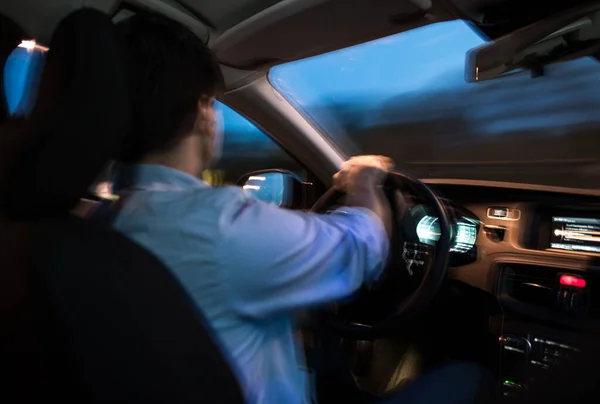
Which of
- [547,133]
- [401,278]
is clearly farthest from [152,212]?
[547,133]

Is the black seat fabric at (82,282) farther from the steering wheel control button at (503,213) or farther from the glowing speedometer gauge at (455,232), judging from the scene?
the steering wheel control button at (503,213)

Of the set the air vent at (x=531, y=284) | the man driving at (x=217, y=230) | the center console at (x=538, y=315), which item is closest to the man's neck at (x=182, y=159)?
the man driving at (x=217, y=230)

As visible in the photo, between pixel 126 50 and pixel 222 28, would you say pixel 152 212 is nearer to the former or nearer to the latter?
pixel 126 50

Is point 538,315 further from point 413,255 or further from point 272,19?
point 272,19

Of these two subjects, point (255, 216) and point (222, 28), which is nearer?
point (255, 216)

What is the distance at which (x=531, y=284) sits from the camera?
2.44 m

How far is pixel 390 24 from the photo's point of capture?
2.10m

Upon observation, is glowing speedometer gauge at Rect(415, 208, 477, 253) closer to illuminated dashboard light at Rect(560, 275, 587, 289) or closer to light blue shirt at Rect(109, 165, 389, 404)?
illuminated dashboard light at Rect(560, 275, 587, 289)

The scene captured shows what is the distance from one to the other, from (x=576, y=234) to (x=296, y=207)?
137 centimetres

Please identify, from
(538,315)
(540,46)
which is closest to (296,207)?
(538,315)

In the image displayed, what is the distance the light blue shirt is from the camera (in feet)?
4.19

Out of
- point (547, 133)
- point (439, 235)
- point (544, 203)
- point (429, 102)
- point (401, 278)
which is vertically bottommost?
point (401, 278)

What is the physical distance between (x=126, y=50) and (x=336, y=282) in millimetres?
720

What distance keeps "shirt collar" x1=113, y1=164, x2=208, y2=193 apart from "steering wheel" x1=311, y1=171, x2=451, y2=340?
3.35ft
